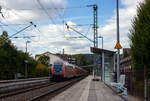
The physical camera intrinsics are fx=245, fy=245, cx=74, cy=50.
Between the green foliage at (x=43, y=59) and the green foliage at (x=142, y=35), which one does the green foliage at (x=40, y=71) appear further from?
the green foliage at (x=142, y=35)

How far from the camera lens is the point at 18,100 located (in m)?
13.0

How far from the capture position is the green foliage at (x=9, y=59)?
30.6 meters

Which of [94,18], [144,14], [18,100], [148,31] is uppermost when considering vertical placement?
[94,18]

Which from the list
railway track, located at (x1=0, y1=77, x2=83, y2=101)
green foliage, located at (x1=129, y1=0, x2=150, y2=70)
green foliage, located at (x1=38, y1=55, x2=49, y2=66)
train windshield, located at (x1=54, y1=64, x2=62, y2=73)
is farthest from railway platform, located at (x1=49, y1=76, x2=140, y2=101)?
green foliage, located at (x1=38, y1=55, x2=49, y2=66)

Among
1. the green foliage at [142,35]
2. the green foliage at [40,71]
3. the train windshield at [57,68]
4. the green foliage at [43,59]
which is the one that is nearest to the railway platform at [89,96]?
the green foliage at [142,35]

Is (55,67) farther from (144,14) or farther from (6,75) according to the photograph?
(144,14)

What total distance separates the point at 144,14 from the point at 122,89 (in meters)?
6.05

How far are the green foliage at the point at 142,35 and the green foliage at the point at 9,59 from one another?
20299mm

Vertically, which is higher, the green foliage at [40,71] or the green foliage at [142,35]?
the green foliage at [142,35]

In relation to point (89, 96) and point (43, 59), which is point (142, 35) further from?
point (43, 59)

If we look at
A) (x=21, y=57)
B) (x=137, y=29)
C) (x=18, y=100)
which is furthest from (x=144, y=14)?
(x=21, y=57)

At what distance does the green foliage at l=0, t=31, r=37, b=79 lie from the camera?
3064 centimetres

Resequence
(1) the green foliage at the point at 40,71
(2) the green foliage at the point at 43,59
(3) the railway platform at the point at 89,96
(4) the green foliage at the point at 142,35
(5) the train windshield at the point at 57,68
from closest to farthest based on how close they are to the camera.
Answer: (4) the green foliage at the point at 142,35
(3) the railway platform at the point at 89,96
(5) the train windshield at the point at 57,68
(1) the green foliage at the point at 40,71
(2) the green foliage at the point at 43,59

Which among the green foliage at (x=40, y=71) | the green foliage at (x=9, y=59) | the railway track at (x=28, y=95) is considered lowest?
the railway track at (x=28, y=95)
